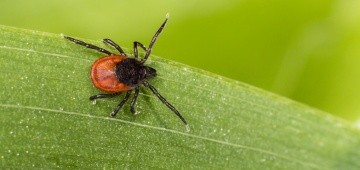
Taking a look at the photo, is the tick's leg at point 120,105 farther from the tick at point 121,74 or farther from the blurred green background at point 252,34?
the blurred green background at point 252,34

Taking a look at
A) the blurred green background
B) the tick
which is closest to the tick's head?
the tick

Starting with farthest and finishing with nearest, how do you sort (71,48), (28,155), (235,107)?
1. (235,107)
2. (71,48)
3. (28,155)

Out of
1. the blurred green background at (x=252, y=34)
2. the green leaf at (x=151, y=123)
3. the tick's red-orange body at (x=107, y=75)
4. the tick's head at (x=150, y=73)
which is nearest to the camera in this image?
the green leaf at (x=151, y=123)

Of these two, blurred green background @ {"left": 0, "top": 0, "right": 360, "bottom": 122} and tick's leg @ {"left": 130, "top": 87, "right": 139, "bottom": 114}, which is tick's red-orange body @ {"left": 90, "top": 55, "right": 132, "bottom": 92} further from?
blurred green background @ {"left": 0, "top": 0, "right": 360, "bottom": 122}

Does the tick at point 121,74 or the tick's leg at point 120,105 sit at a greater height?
the tick at point 121,74

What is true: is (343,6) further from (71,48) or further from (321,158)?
(71,48)

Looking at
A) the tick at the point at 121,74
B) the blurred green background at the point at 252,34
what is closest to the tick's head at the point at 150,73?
the tick at the point at 121,74

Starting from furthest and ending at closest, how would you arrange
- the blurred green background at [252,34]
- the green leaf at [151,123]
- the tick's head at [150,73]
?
the blurred green background at [252,34] < the tick's head at [150,73] < the green leaf at [151,123]

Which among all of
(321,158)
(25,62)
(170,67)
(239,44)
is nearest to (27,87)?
(25,62)
